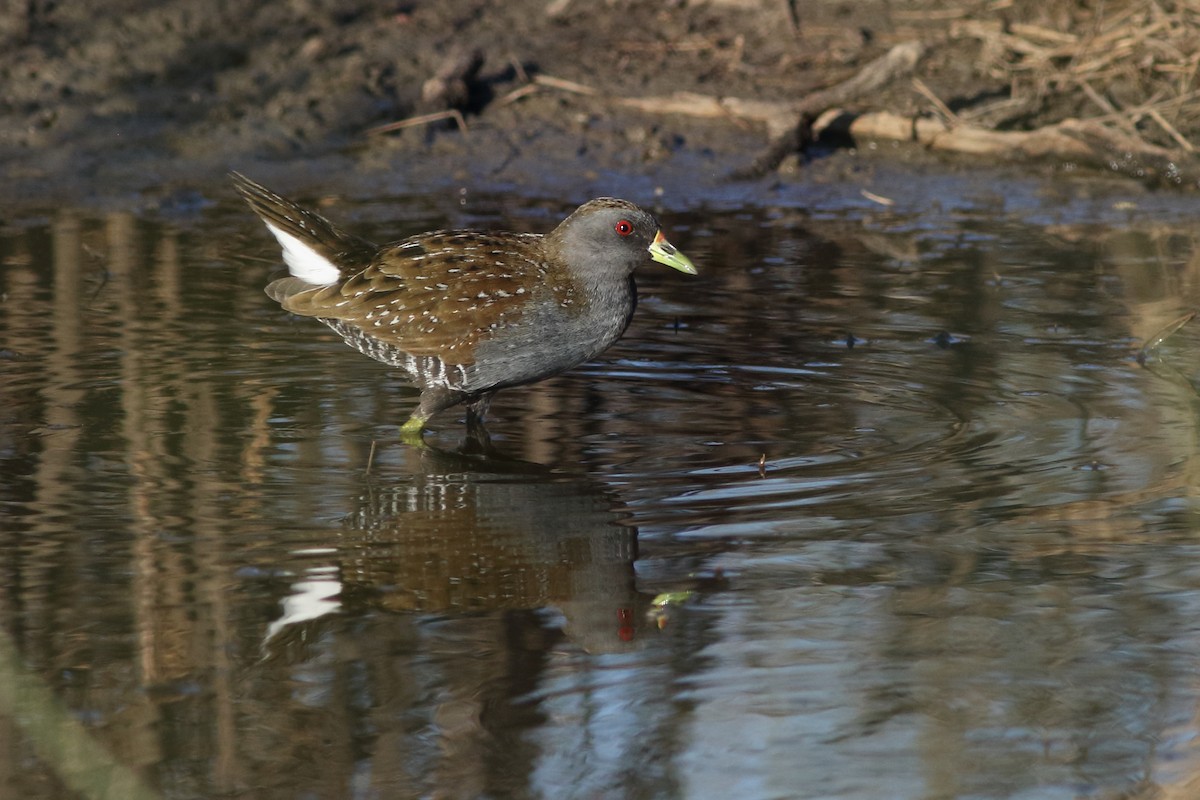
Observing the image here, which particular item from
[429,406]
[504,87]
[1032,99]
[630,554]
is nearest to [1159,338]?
[429,406]

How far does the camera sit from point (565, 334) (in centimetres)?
568

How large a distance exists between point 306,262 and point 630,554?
7.77 feet

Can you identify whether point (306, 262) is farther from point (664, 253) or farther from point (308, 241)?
point (664, 253)

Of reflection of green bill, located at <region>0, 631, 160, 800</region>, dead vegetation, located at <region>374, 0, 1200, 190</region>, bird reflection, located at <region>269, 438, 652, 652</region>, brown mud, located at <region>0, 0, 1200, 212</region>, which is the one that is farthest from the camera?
brown mud, located at <region>0, 0, 1200, 212</region>

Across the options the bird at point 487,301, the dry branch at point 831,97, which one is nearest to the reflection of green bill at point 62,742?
the bird at point 487,301

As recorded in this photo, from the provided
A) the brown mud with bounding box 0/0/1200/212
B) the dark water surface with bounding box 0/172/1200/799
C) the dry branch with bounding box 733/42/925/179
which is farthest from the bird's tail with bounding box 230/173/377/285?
the dry branch with bounding box 733/42/925/179

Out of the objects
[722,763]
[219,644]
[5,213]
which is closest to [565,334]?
[219,644]

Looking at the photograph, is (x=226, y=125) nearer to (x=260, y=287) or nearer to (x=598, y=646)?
(x=260, y=287)

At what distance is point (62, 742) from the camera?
3.29 metres

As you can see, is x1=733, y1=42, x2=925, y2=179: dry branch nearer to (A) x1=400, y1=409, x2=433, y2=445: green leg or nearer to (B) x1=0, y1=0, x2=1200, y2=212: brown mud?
(B) x1=0, y1=0, x2=1200, y2=212: brown mud

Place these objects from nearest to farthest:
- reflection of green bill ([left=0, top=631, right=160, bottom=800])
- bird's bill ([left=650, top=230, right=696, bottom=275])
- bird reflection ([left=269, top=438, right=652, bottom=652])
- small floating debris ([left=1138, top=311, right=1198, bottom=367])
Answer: reflection of green bill ([left=0, top=631, right=160, bottom=800])
bird reflection ([left=269, top=438, right=652, bottom=652])
bird's bill ([left=650, top=230, right=696, bottom=275])
small floating debris ([left=1138, top=311, right=1198, bottom=367])

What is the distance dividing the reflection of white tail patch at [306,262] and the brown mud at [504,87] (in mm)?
3504

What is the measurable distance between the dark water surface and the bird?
24cm

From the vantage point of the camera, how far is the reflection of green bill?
312cm
